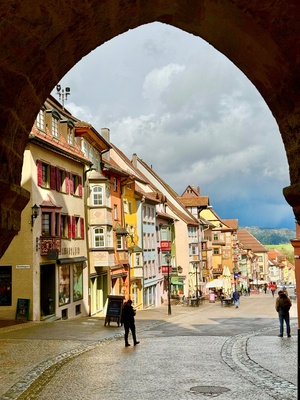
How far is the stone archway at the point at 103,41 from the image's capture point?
4223 mm

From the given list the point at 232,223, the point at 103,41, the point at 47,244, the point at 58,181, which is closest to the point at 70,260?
the point at 47,244

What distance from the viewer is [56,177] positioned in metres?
27.9

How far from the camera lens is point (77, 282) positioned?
3056 cm

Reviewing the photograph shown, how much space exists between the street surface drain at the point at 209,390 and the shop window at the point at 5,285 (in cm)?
1667

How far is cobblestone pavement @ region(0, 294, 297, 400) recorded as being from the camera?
1034 cm

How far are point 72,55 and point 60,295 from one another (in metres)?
23.9

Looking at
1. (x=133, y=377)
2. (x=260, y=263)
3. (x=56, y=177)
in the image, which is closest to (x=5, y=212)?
(x=133, y=377)

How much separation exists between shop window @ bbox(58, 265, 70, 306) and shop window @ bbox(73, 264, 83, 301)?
99 cm

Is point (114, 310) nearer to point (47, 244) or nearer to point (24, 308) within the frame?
point (24, 308)

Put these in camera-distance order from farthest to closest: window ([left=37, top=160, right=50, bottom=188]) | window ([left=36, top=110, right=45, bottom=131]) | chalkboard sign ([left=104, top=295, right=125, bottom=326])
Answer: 1. window ([left=36, top=110, right=45, bottom=131])
2. window ([left=37, top=160, right=50, bottom=188])
3. chalkboard sign ([left=104, top=295, right=125, bottom=326])

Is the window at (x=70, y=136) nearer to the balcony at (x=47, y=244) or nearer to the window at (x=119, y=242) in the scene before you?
the balcony at (x=47, y=244)

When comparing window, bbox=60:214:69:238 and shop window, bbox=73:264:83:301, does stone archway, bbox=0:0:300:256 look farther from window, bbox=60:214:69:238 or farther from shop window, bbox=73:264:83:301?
shop window, bbox=73:264:83:301

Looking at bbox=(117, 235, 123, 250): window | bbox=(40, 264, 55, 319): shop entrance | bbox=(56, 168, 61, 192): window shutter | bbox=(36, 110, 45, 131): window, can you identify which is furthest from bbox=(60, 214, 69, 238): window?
bbox=(117, 235, 123, 250): window

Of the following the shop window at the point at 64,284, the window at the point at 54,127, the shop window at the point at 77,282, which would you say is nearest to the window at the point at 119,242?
the shop window at the point at 77,282
